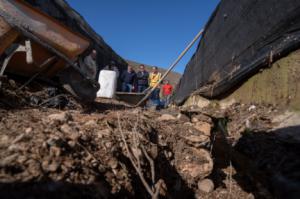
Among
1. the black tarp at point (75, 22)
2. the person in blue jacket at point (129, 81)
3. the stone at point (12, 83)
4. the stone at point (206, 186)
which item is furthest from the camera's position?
the person in blue jacket at point (129, 81)

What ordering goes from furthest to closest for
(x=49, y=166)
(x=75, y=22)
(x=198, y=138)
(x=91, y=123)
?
(x=75, y=22) < (x=198, y=138) < (x=91, y=123) < (x=49, y=166)

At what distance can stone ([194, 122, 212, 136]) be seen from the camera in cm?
212

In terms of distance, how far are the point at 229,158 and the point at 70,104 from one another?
1817mm

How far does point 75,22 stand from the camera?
6.05 meters

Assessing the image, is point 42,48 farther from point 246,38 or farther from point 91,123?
point 246,38

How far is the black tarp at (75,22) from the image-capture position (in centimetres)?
471

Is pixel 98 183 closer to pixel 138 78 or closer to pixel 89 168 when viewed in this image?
pixel 89 168

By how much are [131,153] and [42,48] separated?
1698 mm

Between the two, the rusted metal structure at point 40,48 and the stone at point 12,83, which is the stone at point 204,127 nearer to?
the rusted metal structure at point 40,48

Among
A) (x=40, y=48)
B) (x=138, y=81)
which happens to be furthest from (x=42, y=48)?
(x=138, y=81)

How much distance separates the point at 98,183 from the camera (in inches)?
41.3

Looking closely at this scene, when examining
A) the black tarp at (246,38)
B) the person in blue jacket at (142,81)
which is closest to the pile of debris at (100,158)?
the black tarp at (246,38)

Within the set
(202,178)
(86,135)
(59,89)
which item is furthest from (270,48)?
(59,89)

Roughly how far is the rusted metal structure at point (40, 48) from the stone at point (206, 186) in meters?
1.90
